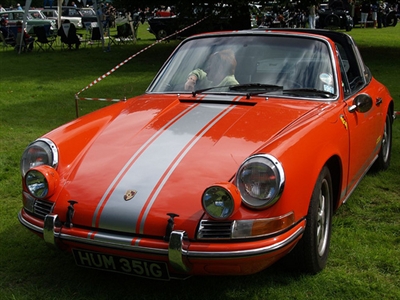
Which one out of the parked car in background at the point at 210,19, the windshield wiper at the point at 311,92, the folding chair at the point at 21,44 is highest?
the windshield wiper at the point at 311,92

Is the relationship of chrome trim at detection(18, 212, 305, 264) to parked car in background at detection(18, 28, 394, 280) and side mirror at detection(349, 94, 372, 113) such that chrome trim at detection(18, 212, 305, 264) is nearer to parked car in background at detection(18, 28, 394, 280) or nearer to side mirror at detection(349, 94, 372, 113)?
parked car in background at detection(18, 28, 394, 280)

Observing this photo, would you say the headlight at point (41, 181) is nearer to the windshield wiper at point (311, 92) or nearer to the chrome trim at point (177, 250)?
the chrome trim at point (177, 250)

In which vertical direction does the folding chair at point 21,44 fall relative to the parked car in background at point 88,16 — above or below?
above

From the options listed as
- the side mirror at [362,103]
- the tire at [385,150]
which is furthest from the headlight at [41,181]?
the tire at [385,150]

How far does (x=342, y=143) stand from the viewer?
3902mm

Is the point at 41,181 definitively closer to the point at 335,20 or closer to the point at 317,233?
the point at 317,233

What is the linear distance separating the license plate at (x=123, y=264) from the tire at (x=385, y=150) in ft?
10.9

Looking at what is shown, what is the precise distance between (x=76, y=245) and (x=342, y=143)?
192cm

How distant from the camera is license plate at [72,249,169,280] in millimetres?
3057

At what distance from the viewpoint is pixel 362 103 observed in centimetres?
426

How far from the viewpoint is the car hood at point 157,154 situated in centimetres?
311

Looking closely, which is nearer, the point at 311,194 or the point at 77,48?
the point at 311,194

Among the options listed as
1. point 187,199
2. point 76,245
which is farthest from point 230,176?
point 76,245

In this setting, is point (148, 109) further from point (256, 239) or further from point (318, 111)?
point (256, 239)
